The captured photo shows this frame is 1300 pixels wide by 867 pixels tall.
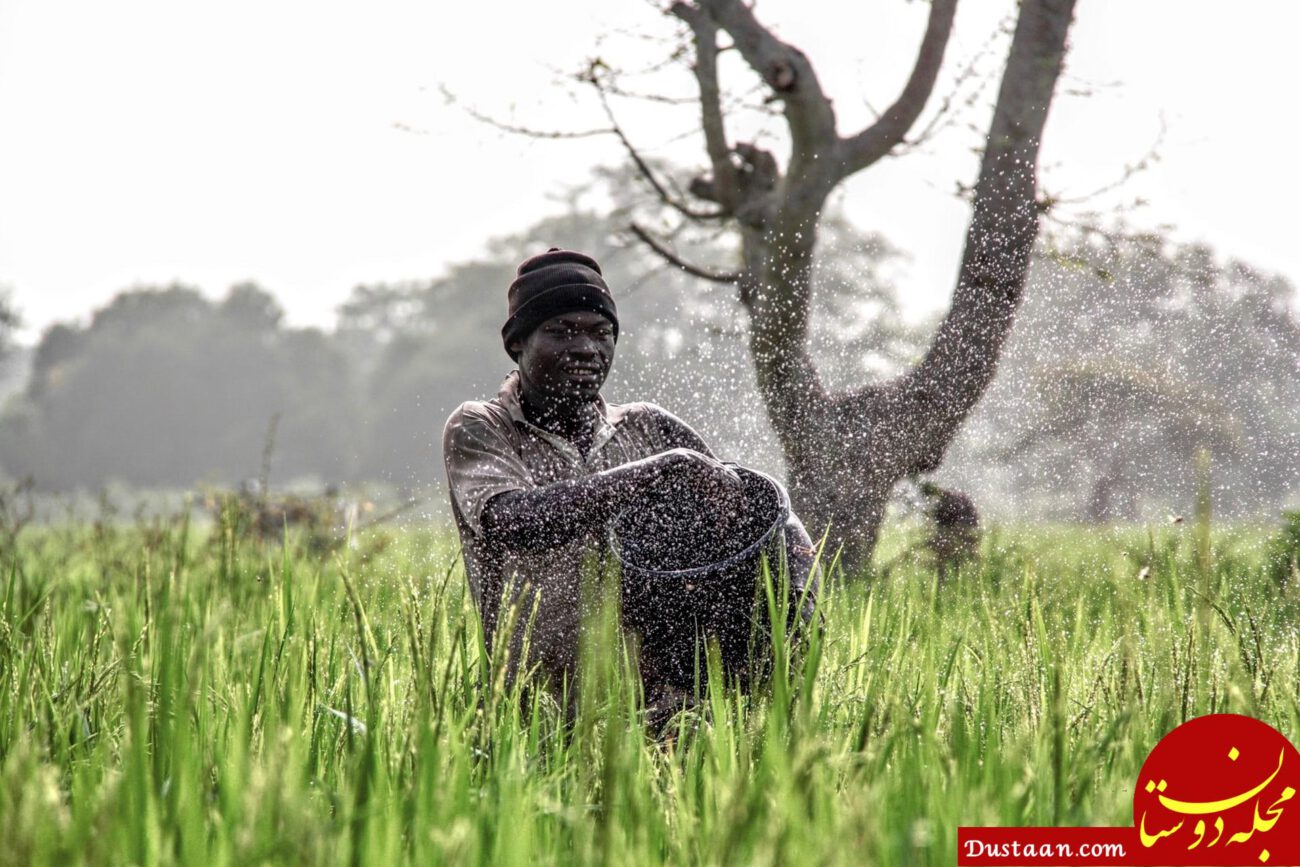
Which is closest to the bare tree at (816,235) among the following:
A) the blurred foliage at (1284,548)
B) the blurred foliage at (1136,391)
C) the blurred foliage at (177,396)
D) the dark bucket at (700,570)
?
the blurred foliage at (1136,391)

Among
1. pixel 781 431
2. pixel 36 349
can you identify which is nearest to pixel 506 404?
pixel 781 431

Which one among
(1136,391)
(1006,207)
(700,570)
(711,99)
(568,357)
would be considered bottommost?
(700,570)

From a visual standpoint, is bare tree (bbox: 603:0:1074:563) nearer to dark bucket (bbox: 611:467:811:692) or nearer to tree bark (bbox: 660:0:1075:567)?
tree bark (bbox: 660:0:1075:567)

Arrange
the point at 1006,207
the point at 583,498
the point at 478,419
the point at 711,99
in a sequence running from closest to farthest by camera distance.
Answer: the point at 583,498 → the point at 478,419 → the point at 1006,207 → the point at 711,99

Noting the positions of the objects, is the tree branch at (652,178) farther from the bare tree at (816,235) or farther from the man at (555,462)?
the man at (555,462)

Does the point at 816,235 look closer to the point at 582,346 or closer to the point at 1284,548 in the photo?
the point at 1284,548

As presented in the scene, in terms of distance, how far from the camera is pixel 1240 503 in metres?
27.6

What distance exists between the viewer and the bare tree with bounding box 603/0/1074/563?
6008mm

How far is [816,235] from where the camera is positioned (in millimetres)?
6711

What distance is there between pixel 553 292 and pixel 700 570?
0.95 m

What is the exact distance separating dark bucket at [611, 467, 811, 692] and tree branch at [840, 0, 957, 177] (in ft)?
14.8

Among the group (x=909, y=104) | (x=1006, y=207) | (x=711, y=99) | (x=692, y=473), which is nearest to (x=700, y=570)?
(x=692, y=473)

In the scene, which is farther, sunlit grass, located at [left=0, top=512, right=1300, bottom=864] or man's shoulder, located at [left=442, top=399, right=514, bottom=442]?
man's shoulder, located at [left=442, top=399, right=514, bottom=442]

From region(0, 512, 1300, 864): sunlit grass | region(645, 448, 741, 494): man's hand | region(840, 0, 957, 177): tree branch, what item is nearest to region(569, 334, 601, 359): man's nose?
region(645, 448, 741, 494): man's hand
